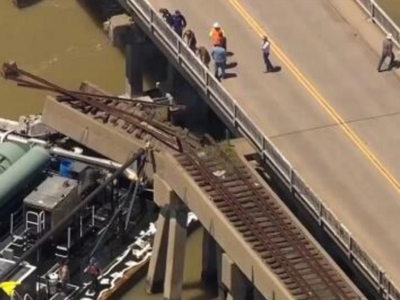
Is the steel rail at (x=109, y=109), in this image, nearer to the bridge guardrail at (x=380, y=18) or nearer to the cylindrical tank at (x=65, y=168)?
the cylindrical tank at (x=65, y=168)

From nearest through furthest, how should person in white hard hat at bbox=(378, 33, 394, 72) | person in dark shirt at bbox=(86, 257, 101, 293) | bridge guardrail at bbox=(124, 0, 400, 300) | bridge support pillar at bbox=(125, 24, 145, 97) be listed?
bridge guardrail at bbox=(124, 0, 400, 300)
person in dark shirt at bbox=(86, 257, 101, 293)
person in white hard hat at bbox=(378, 33, 394, 72)
bridge support pillar at bbox=(125, 24, 145, 97)

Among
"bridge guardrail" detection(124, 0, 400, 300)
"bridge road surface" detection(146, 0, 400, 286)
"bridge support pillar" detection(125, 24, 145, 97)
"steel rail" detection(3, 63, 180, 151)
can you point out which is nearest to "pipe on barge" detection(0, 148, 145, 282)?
"steel rail" detection(3, 63, 180, 151)

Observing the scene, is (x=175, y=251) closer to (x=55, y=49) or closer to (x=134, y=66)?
(x=134, y=66)

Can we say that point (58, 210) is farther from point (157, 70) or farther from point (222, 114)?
point (157, 70)

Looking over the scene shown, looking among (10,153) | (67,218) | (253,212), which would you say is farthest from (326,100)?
(10,153)

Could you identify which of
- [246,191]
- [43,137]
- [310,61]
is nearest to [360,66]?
[310,61]

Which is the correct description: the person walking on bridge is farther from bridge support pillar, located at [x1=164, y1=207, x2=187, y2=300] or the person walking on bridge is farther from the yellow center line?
bridge support pillar, located at [x1=164, y1=207, x2=187, y2=300]

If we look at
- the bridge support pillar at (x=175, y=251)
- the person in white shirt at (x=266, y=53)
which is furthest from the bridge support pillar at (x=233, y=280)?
the person in white shirt at (x=266, y=53)
